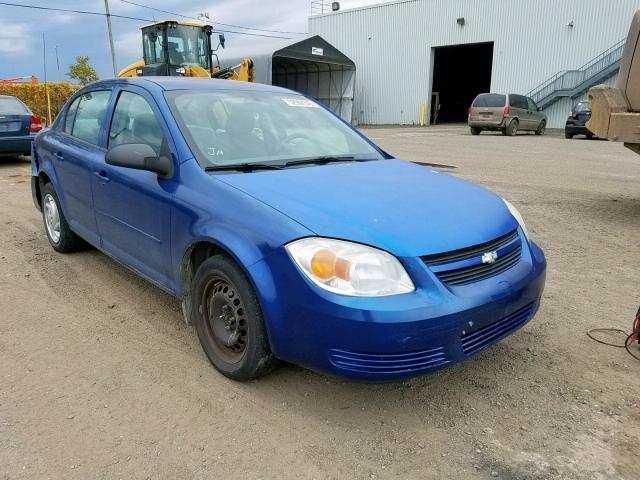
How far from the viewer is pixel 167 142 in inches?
127

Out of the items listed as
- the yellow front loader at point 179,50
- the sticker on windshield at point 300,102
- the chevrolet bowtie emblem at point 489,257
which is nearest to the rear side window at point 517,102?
the yellow front loader at point 179,50

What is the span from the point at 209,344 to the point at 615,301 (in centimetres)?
302

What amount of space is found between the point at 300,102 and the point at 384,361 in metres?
2.36

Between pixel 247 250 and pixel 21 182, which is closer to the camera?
pixel 247 250

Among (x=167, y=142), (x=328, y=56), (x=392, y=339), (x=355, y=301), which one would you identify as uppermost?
(x=328, y=56)

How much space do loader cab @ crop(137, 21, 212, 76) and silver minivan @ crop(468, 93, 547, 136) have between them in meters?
10.8

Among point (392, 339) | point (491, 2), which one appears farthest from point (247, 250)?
point (491, 2)

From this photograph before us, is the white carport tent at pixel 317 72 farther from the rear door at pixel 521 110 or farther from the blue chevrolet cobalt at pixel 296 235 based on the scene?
the blue chevrolet cobalt at pixel 296 235

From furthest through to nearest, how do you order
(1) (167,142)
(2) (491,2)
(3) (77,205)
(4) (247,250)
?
(2) (491,2) → (3) (77,205) → (1) (167,142) → (4) (247,250)

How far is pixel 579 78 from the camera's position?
27.1 metres

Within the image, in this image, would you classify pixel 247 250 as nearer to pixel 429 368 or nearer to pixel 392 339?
pixel 392 339

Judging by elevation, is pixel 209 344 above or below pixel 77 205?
below

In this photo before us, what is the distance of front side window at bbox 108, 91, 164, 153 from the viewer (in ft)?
11.3

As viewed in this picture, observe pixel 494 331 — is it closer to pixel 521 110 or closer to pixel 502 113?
pixel 502 113
